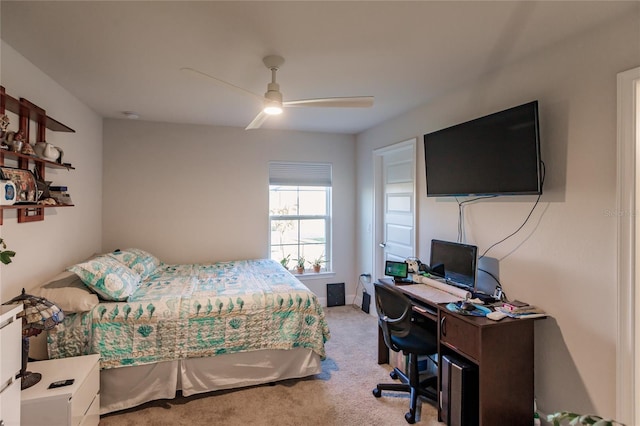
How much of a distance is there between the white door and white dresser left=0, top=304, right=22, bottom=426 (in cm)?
314

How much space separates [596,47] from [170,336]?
10.8 ft

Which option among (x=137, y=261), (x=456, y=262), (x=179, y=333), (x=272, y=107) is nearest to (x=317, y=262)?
(x=137, y=261)

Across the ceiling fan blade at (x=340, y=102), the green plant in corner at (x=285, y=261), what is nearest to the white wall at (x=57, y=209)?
the ceiling fan blade at (x=340, y=102)

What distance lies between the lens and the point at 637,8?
1.70m

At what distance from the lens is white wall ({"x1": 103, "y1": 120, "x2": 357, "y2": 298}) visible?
13.0 feet

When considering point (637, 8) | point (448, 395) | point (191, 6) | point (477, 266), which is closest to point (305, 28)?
point (191, 6)

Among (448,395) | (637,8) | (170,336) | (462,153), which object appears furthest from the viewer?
(462,153)

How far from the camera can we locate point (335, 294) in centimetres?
479

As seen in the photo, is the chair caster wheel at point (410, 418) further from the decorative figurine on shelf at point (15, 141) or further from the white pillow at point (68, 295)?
the decorative figurine on shelf at point (15, 141)

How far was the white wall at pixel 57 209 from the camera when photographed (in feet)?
7.04

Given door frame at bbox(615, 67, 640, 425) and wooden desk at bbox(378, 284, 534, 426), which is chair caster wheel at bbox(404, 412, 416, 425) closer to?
→ wooden desk at bbox(378, 284, 534, 426)

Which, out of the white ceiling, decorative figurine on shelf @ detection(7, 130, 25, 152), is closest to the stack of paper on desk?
the white ceiling

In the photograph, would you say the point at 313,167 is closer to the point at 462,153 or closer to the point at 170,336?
the point at 462,153

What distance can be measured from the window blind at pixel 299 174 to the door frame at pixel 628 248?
3.39 metres
